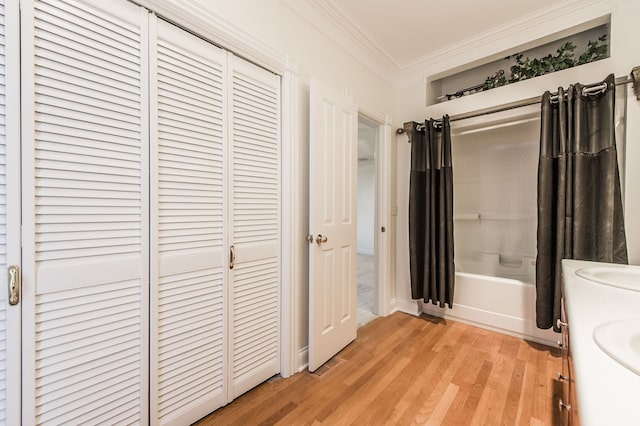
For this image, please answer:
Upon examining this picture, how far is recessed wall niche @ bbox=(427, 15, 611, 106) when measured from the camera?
2.18m

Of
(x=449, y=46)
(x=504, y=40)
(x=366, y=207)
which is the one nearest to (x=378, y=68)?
(x=449, y=46)

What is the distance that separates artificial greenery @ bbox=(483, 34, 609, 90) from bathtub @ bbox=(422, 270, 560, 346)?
1.84 m

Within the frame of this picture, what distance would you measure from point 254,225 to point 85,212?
2.69 feet

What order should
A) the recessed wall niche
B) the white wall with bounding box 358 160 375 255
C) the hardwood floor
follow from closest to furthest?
the hardwood floor, the recessed wall niche, the white wall with bounding box 358 160 375 255

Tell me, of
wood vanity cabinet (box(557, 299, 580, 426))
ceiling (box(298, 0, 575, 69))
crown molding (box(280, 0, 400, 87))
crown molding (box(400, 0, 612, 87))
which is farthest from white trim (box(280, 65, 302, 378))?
crown molding (box(400, 0, 612, 87))

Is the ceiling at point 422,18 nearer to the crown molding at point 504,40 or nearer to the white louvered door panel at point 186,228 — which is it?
the crown molding at point 504,40

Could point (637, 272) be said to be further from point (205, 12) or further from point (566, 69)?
point (205, 12)

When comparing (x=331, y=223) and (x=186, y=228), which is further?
(x=331, y=223)

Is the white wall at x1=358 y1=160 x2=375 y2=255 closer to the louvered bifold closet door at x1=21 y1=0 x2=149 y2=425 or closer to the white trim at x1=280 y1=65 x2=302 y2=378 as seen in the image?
the white trim at x1=280 y1=65 x2=302 y2=378

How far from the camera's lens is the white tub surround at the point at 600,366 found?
1.32 ft

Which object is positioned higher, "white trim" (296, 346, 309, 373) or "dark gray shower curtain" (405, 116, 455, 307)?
"dark gray shower curtain" (405, 116, 455, 307)

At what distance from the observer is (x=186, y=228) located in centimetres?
140

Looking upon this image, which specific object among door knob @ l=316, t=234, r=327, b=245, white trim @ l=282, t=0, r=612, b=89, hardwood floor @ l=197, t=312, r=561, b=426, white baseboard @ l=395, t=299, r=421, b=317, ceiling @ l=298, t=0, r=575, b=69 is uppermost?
ceiling @ l=298, t=0, r=575, b=69

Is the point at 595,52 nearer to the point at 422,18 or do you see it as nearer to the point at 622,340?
the point at 422,18
